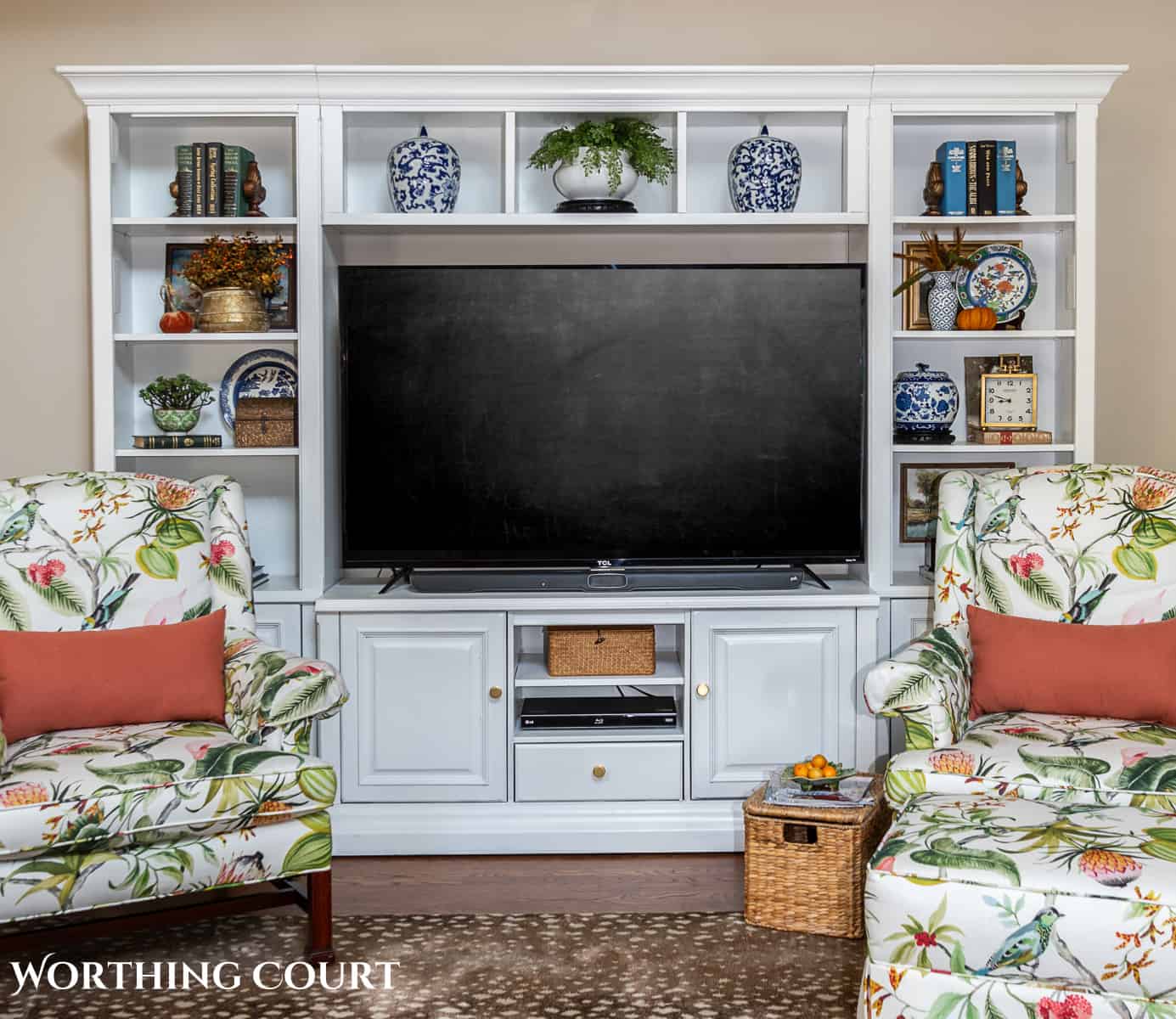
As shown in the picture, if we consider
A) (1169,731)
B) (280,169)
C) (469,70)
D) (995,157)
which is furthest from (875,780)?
(280,169)

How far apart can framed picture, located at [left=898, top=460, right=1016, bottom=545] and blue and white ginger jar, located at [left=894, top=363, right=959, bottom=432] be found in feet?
0.84

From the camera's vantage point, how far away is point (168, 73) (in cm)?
328

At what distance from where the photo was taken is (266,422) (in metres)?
3.48

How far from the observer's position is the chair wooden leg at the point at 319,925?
8.39ft

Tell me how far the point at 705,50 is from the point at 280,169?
134 cm

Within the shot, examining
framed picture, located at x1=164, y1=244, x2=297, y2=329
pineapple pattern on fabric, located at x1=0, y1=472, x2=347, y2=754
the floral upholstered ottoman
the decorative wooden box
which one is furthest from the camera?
framed picture, located at x1=164, y1=244, x2=297, y2=329

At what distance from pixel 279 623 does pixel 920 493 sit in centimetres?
194

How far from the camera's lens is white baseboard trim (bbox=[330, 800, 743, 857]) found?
3305 millimetres

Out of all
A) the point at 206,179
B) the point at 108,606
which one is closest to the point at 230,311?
the point at 206,179

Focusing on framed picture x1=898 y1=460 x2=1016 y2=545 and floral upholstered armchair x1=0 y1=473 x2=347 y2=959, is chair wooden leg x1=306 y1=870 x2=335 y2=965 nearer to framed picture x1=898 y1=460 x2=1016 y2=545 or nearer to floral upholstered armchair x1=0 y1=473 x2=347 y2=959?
floral upholstered armchair x1=0 y1=473 x2=347 y2=959

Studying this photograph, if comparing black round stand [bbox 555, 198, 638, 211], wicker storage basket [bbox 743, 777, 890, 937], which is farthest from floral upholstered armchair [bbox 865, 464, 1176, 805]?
black round stand [bbox 555, 198, 638, 211]

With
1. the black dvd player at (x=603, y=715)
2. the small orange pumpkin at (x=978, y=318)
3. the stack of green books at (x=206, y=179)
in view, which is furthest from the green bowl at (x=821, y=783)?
the stack of green books at (x=206, y=179)

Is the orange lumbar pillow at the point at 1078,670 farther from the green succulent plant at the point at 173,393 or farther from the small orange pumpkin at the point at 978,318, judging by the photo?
the green succulent plant at the point at 173,393

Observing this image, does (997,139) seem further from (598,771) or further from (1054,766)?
(598,771)
